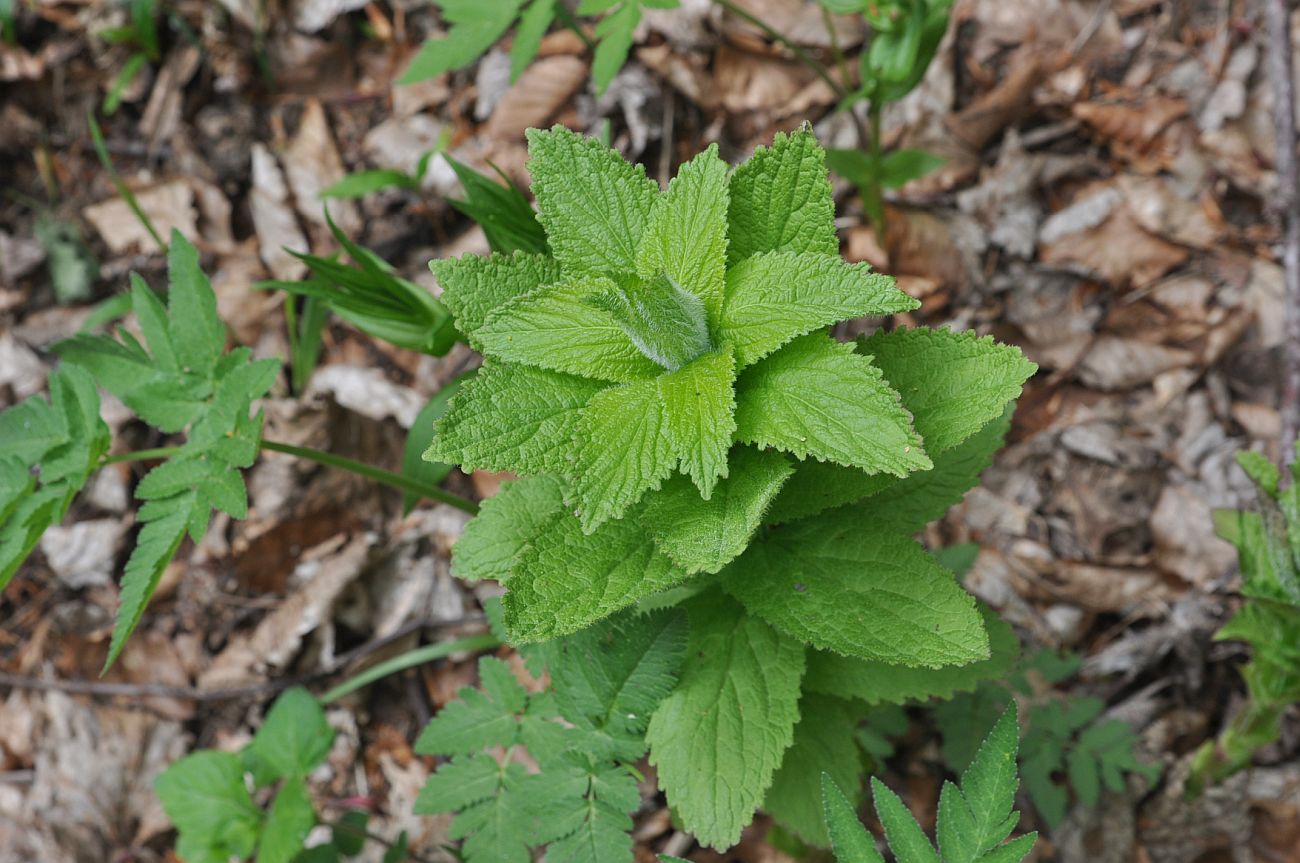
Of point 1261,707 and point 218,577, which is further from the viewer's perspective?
point 218,577

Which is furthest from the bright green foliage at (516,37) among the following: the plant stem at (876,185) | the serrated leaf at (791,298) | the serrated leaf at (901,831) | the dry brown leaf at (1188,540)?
the dry brown leaf at (1188,540)

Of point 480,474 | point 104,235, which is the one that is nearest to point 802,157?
point 480,474

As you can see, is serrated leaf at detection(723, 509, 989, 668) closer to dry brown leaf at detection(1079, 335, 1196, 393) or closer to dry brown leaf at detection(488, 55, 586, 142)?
dry brown leaf at detection(1079, 335, 1196, 393)

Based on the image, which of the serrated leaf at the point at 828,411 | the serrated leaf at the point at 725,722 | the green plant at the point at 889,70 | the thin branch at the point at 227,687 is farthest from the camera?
the thin branch at the point at 227,687

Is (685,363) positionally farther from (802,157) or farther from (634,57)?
(634,57)

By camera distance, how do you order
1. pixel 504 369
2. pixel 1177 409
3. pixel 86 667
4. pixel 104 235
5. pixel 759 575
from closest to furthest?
pixel 504 369 < pixel 759 575 < pixel 1177 409 < pixel 86 667 < pixel 104 235

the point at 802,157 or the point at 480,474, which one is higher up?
the point at 802,157

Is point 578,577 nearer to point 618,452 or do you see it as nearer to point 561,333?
point 618,452

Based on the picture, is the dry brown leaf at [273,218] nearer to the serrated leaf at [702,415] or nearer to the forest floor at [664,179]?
the forest floor at [664,179]
